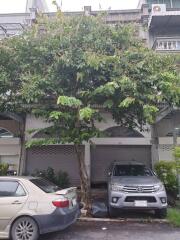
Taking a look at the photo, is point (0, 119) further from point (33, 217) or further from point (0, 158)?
point (33, 217)

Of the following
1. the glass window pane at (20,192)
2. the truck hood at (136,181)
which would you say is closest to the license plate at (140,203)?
the truck hood at (136,181)

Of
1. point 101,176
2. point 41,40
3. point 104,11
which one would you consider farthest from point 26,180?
point 101,176

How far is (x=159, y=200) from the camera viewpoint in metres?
9.90

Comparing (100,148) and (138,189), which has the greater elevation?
(100,148)

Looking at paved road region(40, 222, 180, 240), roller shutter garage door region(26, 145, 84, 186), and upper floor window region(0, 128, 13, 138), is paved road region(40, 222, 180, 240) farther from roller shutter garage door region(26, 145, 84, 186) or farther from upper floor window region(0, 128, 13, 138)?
upper floor window region(0, 128, 13, 138)

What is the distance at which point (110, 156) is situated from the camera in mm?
16453

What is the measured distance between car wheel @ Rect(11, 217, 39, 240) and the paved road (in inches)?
23.5

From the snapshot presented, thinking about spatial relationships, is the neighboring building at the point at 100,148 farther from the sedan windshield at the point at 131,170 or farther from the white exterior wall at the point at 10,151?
Answer: the sedan windshield at the point at 131,170

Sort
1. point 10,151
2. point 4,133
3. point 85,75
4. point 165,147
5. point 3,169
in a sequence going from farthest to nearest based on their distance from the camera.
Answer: point 4,133 < point 10,151 < point 165,147 < point 3,169 < point 85,75

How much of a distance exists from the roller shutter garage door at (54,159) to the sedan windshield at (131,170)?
15.8 ft

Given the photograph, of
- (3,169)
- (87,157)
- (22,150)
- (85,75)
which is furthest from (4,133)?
(85,75)

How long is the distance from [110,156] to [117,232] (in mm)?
8070

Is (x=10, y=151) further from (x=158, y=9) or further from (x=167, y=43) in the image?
(x=158, y=9)

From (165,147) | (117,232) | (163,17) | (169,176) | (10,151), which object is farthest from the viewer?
(163,17)
